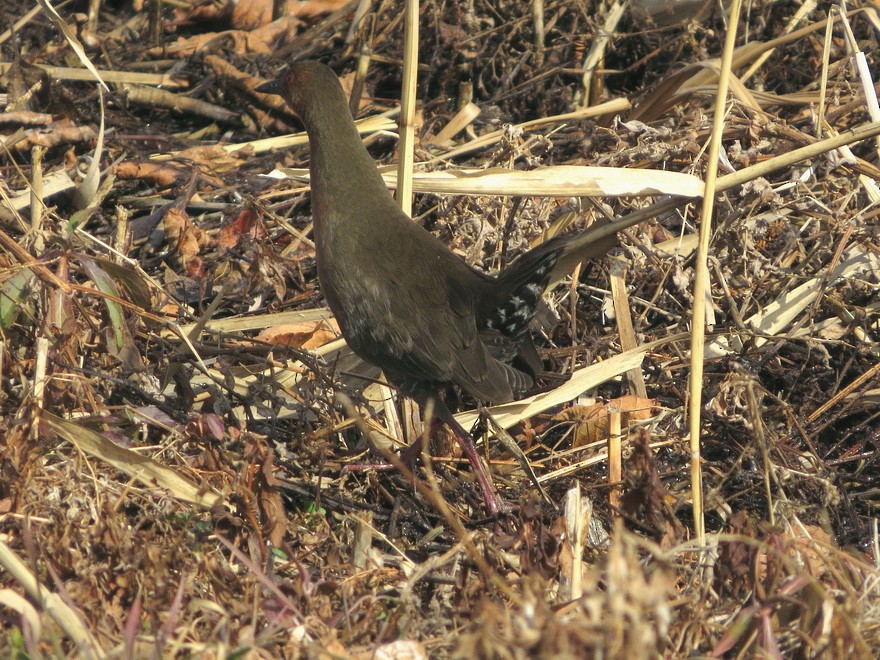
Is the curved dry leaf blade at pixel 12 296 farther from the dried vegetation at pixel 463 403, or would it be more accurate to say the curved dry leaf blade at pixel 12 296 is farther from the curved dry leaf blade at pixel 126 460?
the curved dry leaf blade at pixel 126 460

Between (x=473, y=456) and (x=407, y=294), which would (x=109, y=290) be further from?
(x=473, y=456)

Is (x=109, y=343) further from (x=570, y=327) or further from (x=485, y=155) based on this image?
(x=485, y=155)

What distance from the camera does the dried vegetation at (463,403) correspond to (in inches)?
80.8

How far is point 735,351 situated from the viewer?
3.19m

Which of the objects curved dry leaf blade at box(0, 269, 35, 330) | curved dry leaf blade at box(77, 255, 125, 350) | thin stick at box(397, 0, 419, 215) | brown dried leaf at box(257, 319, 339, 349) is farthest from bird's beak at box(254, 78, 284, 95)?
curved dry leaf blade at box(0, 269, 35, 330)

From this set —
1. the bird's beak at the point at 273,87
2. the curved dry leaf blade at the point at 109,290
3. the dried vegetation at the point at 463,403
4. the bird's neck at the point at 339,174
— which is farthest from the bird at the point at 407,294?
the curved dry leaf blade at the point at 109,290

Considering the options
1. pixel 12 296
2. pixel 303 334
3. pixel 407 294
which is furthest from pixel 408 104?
pixel 12 296

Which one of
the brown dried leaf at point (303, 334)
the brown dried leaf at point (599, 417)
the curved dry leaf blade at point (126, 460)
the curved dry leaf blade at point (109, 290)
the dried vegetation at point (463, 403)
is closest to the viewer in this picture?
the dried vegetation at point (463, 403)

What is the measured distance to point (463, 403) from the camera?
3.44m

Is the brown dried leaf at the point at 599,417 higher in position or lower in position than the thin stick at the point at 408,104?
lower

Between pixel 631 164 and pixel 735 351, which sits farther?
pixel 631 164

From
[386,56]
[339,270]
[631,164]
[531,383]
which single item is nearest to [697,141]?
[631,164]

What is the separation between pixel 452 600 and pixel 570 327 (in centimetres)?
138

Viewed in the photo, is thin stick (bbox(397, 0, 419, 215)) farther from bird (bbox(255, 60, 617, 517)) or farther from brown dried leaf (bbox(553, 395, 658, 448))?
brown dried leaf (bbox(553, 395, 658, 448))
